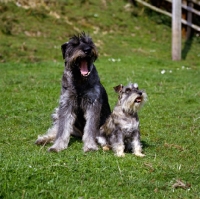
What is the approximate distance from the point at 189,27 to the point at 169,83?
37.4 ft

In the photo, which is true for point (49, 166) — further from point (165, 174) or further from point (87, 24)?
point (87, 24)

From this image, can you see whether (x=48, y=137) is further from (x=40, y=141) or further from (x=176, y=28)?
(x=176, y=28)

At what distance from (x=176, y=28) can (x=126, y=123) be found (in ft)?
49.5

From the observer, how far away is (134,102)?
332 inches

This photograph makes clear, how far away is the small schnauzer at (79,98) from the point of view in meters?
8.94

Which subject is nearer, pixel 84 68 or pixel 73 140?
pixel 84 68

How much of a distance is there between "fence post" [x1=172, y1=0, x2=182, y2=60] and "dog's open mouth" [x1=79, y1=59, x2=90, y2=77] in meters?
14.3

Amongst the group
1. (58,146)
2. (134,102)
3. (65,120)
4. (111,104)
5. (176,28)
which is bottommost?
(111,104)

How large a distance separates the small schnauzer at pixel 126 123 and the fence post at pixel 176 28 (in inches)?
572

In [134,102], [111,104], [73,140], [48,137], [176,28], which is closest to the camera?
[134,102]

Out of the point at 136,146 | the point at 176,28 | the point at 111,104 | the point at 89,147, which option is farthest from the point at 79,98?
the point at 176,28

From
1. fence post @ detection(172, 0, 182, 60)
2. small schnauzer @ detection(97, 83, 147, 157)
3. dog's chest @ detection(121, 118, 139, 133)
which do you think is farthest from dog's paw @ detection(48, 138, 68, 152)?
fence post @ detection(172, 0, 182, 60)

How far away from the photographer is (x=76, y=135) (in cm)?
1000

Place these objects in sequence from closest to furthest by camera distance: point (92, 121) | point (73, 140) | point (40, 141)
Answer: point (92, 121) → point (40, 141) → point (73, 140)
